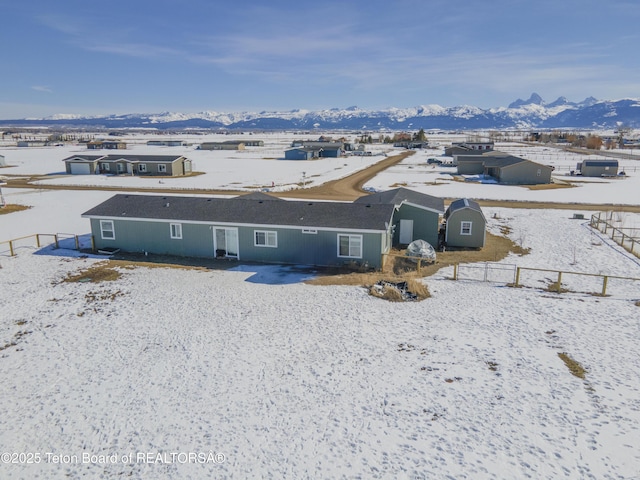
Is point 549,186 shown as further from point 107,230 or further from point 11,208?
point 11,208

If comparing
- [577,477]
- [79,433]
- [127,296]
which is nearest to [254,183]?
[127,296]

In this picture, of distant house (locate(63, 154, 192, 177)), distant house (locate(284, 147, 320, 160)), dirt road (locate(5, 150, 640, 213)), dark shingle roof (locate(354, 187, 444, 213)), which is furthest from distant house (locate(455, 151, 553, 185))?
distant house (locate(63, 154, 192, 177))

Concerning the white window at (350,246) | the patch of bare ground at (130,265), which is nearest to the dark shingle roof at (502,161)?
the white window at (350,246)

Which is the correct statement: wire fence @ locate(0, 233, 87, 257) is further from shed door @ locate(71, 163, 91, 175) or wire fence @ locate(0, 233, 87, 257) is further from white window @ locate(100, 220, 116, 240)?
shed door @ locate(71, 163, 91, 175)

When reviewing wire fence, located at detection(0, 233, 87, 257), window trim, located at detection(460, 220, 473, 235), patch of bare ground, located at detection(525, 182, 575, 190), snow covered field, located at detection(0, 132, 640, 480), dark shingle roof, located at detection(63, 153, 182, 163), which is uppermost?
dark shingle roof, located at detection(63, 153, 182, 163)

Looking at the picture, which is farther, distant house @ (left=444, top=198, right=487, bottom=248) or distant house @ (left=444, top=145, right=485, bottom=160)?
distant house @ (left=444, top=145, right=485, bottom=160)

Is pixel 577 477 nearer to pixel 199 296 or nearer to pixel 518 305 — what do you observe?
pixel 518 305
